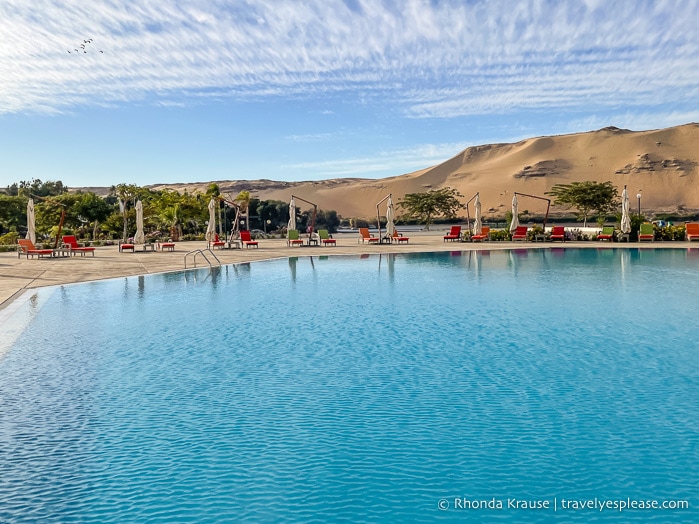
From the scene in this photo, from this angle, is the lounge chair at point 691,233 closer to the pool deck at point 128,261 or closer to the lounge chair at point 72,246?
the pool deck at point 128,261

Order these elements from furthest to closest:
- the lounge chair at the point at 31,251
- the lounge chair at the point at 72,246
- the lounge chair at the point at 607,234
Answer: the lounge chair at the point at 607,234, the lounge chair at the point at 72,246, the lounge chair at the point at 31,251

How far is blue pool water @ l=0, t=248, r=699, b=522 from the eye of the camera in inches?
176

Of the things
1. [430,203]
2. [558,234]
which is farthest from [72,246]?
[430,203]

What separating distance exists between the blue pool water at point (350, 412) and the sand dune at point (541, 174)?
243 feet

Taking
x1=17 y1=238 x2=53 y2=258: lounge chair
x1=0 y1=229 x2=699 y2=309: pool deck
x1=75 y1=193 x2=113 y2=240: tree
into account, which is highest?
x1=75 y1=193 x2=113 y2=240: tree

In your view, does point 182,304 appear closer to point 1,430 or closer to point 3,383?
point 3,383

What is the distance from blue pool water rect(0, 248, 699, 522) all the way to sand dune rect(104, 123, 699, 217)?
7395cm

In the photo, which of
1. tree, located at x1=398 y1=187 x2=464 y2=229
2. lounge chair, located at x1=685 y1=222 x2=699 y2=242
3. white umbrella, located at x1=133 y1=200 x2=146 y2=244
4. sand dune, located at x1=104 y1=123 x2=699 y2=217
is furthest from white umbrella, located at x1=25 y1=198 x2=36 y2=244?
sand dune, located at x1=104 y1=123 x2=699 y2=217

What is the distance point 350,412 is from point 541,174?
362 feet

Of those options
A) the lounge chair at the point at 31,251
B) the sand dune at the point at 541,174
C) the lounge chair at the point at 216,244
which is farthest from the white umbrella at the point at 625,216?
the sand dune at the point at 541,174

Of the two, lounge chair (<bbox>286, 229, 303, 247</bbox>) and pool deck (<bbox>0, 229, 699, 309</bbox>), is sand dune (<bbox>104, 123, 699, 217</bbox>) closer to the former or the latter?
lounge chair (<bbox>286, 229, 303, 247</bbox>)

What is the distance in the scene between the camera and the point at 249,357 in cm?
818

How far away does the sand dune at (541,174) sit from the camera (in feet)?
321

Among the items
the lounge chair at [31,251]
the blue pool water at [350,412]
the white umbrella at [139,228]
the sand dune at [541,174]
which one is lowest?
the blue pool water at [350,412]
